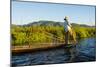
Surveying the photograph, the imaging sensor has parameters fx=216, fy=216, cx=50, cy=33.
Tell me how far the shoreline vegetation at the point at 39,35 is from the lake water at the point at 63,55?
81 millimetres

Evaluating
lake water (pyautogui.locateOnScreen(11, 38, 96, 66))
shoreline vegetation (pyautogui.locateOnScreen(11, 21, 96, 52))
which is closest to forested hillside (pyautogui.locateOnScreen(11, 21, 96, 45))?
shoreline vegetation (pyautogui.locateOnScreen(11, 21, 96, 52))

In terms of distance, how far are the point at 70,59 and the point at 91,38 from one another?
416 millimetres

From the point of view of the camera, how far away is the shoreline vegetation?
252 cm

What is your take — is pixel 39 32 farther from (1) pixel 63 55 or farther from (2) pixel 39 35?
(1) pixel 63 55

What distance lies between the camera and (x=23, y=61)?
100 inches

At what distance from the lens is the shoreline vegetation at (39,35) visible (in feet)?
8.26

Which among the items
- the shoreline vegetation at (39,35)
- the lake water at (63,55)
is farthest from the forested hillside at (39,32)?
the lake water at (63,55)

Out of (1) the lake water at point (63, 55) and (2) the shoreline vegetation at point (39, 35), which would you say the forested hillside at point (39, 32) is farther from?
(1) the lake water at point (63, 55)

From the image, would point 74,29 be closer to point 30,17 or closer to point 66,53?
point 66,53

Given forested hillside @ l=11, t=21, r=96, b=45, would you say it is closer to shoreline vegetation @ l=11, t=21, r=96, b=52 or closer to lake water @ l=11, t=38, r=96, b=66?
shoreline vegetation @ l=11, t=21, r=96, b=52

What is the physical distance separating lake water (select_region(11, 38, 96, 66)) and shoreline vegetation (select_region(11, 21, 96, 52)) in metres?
0.08

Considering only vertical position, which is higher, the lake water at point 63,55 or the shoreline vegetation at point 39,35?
the shoreline vegetation at point 39,35
